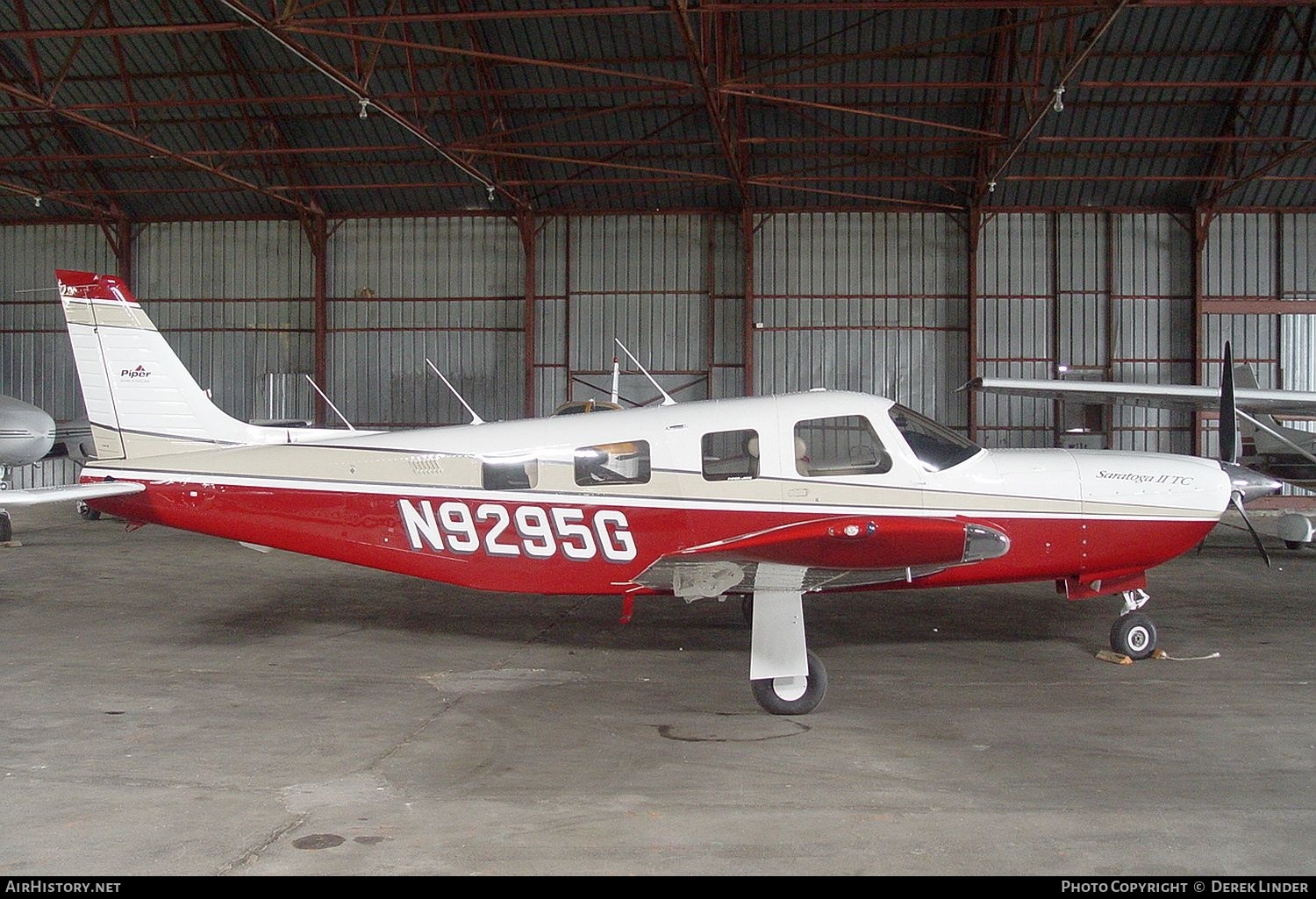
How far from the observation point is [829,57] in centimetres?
1627

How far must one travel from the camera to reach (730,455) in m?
8.03

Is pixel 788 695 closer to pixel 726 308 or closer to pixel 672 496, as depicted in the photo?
pixel 672 496

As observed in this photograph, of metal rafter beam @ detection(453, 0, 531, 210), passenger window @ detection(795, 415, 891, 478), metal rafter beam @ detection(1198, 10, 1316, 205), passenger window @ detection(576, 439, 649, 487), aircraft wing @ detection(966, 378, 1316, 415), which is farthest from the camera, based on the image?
metal rafter beam @ detection(453, 0, 531, 210)

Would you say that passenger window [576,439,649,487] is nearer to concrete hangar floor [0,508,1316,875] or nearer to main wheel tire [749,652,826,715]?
concrete hangar floor [0,508,1316,875]

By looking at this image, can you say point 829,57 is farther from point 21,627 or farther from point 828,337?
point 21,627

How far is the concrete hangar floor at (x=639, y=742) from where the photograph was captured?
15.4 ft

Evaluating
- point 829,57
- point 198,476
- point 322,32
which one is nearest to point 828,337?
point 829,57

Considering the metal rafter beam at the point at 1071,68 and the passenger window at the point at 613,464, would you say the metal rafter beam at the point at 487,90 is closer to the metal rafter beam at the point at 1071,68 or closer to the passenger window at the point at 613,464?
the metal rafter beam at the point at 1071,68

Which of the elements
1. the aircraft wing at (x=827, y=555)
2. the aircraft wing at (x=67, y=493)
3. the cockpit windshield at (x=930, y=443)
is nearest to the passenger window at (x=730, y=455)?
the aircraft wing at (x=827, y=555)

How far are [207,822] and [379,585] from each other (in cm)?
825

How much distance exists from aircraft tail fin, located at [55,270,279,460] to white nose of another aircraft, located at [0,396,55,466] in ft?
33.7

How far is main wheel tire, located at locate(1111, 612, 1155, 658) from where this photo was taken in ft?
27.7

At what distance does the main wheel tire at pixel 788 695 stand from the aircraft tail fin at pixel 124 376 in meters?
5.80

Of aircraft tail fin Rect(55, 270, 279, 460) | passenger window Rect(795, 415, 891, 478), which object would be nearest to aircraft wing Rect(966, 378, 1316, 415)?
passenger window Rect(795, 415, 891, 478)
